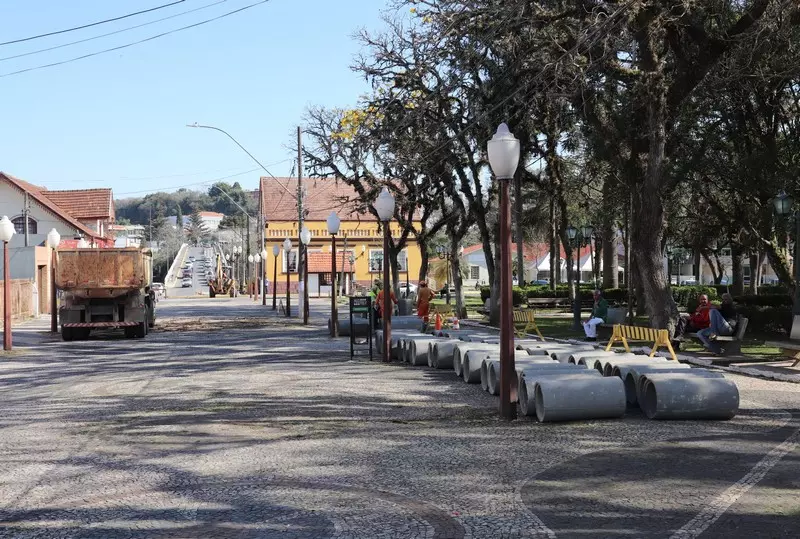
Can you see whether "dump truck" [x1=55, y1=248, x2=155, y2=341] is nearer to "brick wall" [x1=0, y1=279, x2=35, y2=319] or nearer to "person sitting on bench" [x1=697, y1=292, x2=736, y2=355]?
"brick wall" [x1=0, y1=279, x2=35, y2=319]

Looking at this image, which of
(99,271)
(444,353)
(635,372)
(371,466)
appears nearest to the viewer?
(371,466)

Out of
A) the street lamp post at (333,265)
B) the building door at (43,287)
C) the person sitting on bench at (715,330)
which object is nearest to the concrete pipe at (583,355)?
the person sitting on bench at (715,330)

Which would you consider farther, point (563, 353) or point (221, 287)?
point (221, 287)

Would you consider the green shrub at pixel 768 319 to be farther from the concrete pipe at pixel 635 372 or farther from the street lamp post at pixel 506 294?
the street lamp post at pixel 506 294

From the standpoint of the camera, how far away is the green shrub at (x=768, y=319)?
22.5 m

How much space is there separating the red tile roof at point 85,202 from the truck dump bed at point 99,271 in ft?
147

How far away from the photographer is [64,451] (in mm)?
9305

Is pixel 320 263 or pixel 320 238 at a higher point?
pixel 320 238

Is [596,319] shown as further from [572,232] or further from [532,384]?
[532,384]

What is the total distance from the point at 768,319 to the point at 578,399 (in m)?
14.4

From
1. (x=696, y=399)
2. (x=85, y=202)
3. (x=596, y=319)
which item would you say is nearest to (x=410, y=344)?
(x=596, y=319)

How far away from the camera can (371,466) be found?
8.43 meters

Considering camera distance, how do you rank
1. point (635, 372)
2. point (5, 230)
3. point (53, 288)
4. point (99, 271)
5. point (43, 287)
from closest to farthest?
point (635, 372)
point (5, 230)
point (99, 271)
point (53, 288)
point (43, 287)

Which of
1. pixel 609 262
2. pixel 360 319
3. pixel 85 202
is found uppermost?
pixel 85 202
